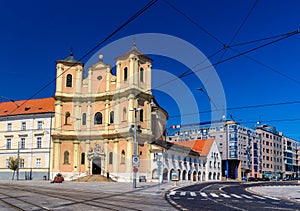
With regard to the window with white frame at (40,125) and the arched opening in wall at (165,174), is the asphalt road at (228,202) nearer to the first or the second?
the arched opening in wall at (165,174)

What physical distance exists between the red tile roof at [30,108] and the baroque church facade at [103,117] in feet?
16.2

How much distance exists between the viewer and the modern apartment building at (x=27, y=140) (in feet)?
192

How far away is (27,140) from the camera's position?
60719 mm

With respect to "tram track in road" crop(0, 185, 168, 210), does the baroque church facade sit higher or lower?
higher

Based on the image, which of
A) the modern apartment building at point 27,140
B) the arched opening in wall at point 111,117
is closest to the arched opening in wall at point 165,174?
the arched opening in wall at point 111,117

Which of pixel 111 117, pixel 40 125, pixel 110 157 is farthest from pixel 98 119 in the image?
pixel 40 125

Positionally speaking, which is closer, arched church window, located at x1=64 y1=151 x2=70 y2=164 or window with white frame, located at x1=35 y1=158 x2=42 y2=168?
arched church window, located at x1=64 y1=151 x2=70 y2=164

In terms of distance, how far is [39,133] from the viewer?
59656 millimetres

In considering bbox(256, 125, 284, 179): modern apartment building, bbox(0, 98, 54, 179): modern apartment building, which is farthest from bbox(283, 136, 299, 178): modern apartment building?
bbox(0, 98, 54, 179): modern apartment building

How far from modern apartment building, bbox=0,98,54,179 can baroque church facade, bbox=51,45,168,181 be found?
2.62 metres

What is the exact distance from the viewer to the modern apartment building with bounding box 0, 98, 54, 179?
5859 centimetres

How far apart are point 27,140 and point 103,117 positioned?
14646mm

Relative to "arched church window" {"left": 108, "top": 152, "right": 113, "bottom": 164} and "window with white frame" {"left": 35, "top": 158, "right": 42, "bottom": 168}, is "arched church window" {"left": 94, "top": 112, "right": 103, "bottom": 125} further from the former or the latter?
"window with white frame" {"left": 35, "top": 158, "right": 42, "bottom": 168}

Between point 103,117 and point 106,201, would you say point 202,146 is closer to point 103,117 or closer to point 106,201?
point 103,117
